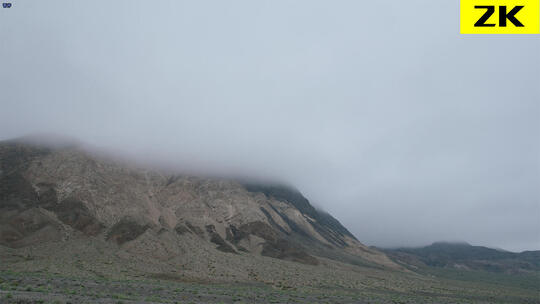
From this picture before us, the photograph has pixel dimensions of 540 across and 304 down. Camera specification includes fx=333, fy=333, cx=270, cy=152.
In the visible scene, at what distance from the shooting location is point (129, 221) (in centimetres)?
8144

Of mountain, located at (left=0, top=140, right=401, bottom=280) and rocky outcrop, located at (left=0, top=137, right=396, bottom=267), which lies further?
rocky outcrop, located at (left=0, top=137, right=396, bottom=267)

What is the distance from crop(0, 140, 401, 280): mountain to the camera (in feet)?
206

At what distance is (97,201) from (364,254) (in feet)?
320

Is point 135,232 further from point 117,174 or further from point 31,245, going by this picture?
point 117,174

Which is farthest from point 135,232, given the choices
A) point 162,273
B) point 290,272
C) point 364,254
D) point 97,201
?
point 364,254

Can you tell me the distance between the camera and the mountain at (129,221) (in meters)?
62.9

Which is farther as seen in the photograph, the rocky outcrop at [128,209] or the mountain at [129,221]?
the rocky outcrop at [128,209]

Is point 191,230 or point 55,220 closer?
point 55,220

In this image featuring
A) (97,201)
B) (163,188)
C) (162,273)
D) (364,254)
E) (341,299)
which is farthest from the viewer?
(364,254)

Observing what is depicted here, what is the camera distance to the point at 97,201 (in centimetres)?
8550

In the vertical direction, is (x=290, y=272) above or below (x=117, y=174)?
below

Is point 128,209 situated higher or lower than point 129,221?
higher

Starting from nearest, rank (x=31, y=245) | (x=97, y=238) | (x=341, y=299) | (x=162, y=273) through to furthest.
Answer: (x=341, y=299) < (x=162, y=273) < (x=31, y=245) < (x=97, y=238)

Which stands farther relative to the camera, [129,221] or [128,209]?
[128,209]
